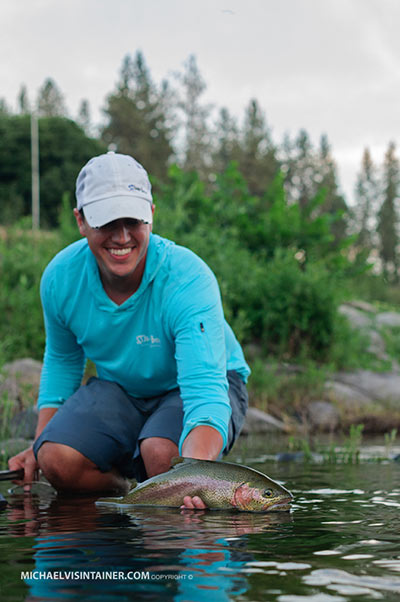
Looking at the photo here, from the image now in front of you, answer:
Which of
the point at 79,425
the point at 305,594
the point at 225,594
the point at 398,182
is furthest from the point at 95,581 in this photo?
the point at 398,182

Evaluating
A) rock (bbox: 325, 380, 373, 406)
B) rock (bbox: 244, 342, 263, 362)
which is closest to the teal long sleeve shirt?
rock (bbox: 325, 380, 373, 406)

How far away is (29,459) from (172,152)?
157ft

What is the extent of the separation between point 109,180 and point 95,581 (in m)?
2.01

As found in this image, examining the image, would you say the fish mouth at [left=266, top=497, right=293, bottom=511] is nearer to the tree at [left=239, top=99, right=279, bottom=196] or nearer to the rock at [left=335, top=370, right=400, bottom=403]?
the rock at [left=335, top=370, right=400, bottom=403]

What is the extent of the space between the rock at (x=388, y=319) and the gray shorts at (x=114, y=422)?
13.2 metres

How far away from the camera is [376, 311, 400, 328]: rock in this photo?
17413mm

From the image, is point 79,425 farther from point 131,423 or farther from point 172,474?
point 172,474

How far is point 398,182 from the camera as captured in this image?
78.8 m

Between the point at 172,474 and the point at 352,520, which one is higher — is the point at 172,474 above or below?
above

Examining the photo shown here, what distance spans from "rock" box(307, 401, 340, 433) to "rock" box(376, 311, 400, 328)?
688cm

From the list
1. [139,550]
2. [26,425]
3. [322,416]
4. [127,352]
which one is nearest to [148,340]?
[127,352]

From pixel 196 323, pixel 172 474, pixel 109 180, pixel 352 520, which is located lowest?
pixel 352 520

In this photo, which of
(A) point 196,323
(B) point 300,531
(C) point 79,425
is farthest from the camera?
(C) point 79,425

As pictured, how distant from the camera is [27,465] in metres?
4.56
